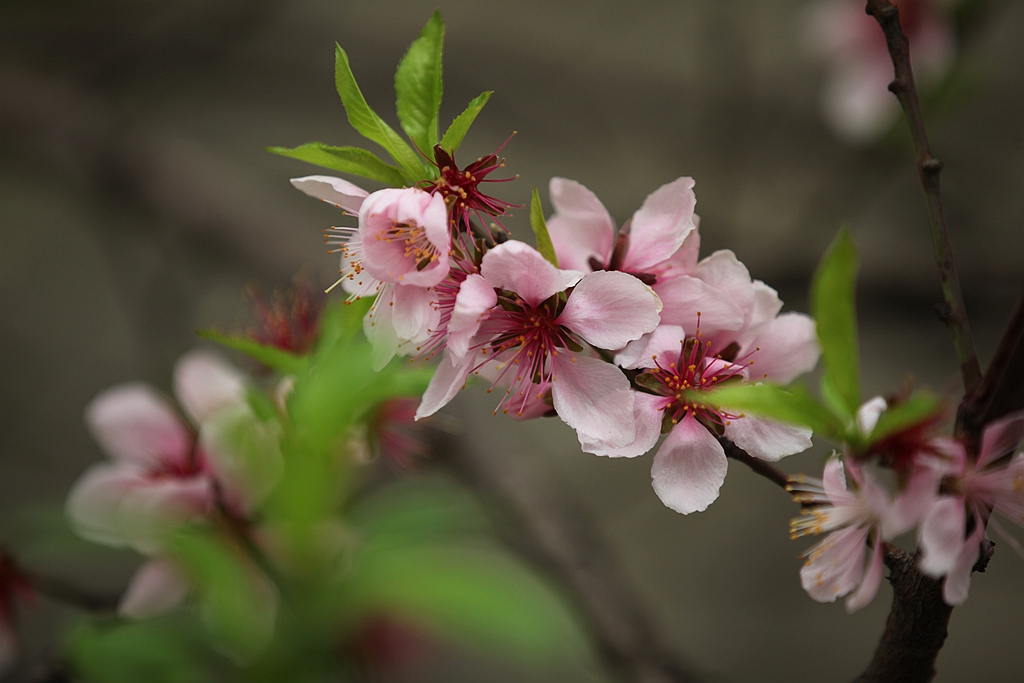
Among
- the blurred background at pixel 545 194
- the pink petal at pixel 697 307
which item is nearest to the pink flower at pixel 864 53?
the blurred background at pixel 545 194

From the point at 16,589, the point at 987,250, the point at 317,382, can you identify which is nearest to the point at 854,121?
the point at 987,250

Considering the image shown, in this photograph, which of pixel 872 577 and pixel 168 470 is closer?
pixel 872 577

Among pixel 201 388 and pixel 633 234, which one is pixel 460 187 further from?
pixel 201 388

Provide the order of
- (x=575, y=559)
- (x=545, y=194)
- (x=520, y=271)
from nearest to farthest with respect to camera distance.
→ (x=520, y=271)
(x=575, y=559)
(x=545, y=194)

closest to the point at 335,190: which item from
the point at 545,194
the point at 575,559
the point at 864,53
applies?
the point at 575,559

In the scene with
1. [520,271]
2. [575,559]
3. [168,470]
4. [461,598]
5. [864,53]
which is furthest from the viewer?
[864,53]

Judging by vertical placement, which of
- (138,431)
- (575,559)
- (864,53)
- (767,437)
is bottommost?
(575,559)

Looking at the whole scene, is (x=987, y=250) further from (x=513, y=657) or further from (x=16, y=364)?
(x=16, y=364)

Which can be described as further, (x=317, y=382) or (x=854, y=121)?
(x=854, y=121)
